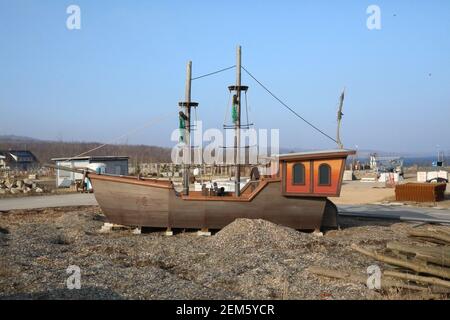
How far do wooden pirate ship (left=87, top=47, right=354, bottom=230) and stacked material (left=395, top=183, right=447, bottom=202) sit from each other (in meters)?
13.4

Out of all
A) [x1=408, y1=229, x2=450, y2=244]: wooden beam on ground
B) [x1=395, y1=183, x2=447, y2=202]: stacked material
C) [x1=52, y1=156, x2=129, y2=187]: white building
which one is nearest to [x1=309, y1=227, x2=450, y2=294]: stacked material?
[x1=408, y1=229, x2=450, y2=244]: wooden beam on ground

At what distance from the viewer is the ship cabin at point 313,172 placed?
14.7 metres

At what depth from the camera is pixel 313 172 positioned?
14.9 m

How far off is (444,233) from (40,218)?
15.0 metres

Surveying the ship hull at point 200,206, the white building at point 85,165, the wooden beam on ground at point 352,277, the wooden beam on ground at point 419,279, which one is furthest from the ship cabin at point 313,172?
the white building at point 85,165

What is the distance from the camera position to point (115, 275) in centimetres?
967

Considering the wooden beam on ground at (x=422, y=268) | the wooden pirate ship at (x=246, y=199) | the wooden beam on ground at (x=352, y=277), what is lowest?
the wooden beam on ground at (x=352, y=277)

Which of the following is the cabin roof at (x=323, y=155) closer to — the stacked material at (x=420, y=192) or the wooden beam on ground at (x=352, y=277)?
the wooden beam on ground at (x=352, y=277)

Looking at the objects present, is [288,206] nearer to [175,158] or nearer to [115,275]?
[175,158]

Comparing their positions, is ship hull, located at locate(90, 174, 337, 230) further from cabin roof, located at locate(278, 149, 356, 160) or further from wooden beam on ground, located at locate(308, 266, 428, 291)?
wooden beam on ground, located at locate(308, 266, 428, 291)

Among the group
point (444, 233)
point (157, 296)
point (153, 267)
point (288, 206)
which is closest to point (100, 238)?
point (153, 267)

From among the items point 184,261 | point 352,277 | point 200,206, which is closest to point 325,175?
point 200,206

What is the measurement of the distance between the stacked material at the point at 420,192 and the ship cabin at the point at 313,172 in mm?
14072

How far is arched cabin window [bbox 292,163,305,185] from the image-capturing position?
14891 mm
